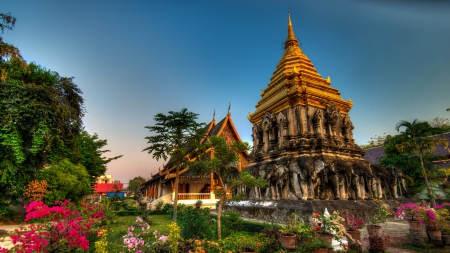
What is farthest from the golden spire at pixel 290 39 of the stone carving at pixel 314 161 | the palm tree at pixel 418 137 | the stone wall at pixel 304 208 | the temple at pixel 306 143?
the stone wall at pixel 304 208

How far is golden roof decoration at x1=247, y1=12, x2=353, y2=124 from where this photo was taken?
10763 millimetres

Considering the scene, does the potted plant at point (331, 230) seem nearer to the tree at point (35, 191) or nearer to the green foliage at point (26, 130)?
the green foliage at point (26, 130)

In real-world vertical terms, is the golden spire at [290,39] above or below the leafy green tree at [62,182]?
above

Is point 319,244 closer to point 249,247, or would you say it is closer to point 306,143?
point 249,247

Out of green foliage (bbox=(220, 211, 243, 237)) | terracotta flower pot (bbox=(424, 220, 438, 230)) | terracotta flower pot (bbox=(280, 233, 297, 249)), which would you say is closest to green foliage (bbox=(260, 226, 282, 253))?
terracotta flower pot (bbox=(280, 233, 297, 249))

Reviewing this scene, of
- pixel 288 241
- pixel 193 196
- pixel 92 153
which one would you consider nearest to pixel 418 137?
pixel 288 241

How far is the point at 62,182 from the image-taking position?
11.4 metres

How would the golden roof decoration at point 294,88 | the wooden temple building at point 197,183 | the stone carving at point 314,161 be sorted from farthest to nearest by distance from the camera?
the wooden temple building at point 197,183 < the golden roof decoration at point 294,88 < the stone carving at point 314,161

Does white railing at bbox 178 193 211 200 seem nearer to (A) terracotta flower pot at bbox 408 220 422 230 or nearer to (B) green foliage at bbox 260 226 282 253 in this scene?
(B) green foliage at bbox 260 226 282 253

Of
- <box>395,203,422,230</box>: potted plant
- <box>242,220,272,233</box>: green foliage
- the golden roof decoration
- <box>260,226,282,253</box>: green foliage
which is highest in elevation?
the golden roof decoration

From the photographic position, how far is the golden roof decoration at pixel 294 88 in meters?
10.8

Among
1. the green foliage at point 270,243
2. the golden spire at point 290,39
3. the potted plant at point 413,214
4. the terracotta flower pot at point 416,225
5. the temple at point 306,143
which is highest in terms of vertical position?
the golden spire at point 290,39

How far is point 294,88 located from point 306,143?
2.75 m

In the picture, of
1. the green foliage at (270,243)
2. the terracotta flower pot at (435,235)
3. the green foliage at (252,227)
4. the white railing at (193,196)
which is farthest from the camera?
the white railing at (193,196)
